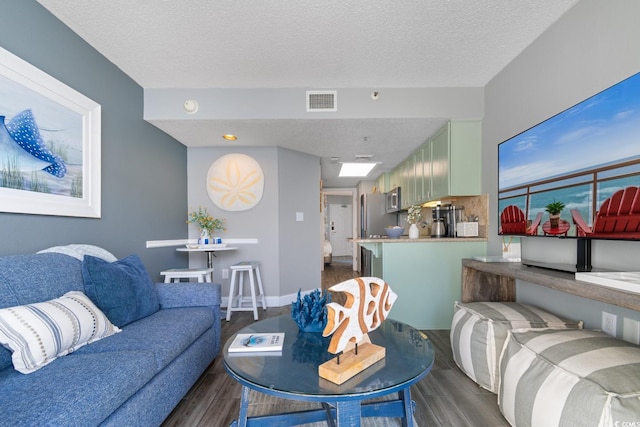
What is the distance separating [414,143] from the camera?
3.71 meters

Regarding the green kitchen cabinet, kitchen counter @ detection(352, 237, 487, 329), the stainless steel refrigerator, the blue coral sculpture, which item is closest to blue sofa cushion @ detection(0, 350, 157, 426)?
the blue coral sculpture

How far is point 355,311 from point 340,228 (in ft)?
30.1

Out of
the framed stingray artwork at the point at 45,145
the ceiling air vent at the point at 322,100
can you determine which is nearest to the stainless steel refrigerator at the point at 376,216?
the ceiling air vent at the point at 322,100

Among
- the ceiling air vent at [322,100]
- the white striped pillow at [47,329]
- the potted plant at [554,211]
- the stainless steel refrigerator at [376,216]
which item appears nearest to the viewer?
the white striped pillow at [47,329]

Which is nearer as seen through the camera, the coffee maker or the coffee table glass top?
the coffee table glass top

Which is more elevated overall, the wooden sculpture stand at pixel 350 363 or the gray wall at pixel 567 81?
the gray wall at pixel 567 81

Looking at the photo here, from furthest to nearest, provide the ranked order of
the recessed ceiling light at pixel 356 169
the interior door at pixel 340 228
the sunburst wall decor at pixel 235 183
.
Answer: the interior door at pixel 340 228 → the recessed ceiling light at pixel 356 169 → the sunburst wall decor at pixel 235 183

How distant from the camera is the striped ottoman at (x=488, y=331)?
1740mm

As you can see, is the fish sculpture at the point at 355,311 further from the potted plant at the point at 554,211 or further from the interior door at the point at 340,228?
the interior door at the point at 340,228

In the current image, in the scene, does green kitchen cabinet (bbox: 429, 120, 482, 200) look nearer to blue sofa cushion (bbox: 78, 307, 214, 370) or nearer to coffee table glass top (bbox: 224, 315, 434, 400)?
coffee table glass top (bbox: 224, 315, 434, 400)

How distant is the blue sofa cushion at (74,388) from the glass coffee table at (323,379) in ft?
1.32

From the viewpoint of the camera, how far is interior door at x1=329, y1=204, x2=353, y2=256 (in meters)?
9.98

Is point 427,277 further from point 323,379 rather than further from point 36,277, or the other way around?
point 36,277

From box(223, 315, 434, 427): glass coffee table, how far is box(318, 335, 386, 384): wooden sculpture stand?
0.7 inches
